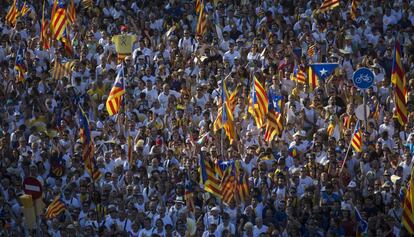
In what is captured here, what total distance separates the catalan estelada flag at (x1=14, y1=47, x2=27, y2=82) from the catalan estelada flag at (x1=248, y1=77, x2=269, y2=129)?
6.08 m

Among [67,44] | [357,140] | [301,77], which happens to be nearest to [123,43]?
[67,44]

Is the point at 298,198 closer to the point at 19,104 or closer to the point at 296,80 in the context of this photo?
the point at 296,80

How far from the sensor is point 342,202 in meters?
31.9

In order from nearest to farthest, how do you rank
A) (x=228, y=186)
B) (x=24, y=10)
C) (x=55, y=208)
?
(x=228, y=186)
(x=55, y=208)
(x=24, y=10)

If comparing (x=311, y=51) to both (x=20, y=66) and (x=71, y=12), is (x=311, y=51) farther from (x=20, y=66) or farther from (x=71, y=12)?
(x=20, y=66)

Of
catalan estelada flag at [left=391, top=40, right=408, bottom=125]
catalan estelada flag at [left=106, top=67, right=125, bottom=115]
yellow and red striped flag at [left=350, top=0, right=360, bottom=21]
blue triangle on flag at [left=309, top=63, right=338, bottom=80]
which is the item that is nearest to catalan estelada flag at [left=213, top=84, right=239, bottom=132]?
blue triangle on flag at [left=309, top=63, right=338, bottom=80]

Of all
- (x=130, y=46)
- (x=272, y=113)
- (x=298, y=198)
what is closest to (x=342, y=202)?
(x=298, y=198)

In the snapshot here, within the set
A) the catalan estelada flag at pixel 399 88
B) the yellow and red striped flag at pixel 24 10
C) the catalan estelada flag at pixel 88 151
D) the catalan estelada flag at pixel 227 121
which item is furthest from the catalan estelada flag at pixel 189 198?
the yellow and red striped flag at pixel 24 10

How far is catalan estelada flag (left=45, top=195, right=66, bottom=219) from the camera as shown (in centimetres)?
3294

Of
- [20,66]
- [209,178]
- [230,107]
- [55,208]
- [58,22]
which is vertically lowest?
[55,208]

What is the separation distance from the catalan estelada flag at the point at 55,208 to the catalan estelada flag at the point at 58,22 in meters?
7.29

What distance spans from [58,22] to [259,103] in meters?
6.88

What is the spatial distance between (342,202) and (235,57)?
7.31 metres

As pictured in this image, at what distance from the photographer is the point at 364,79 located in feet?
112
